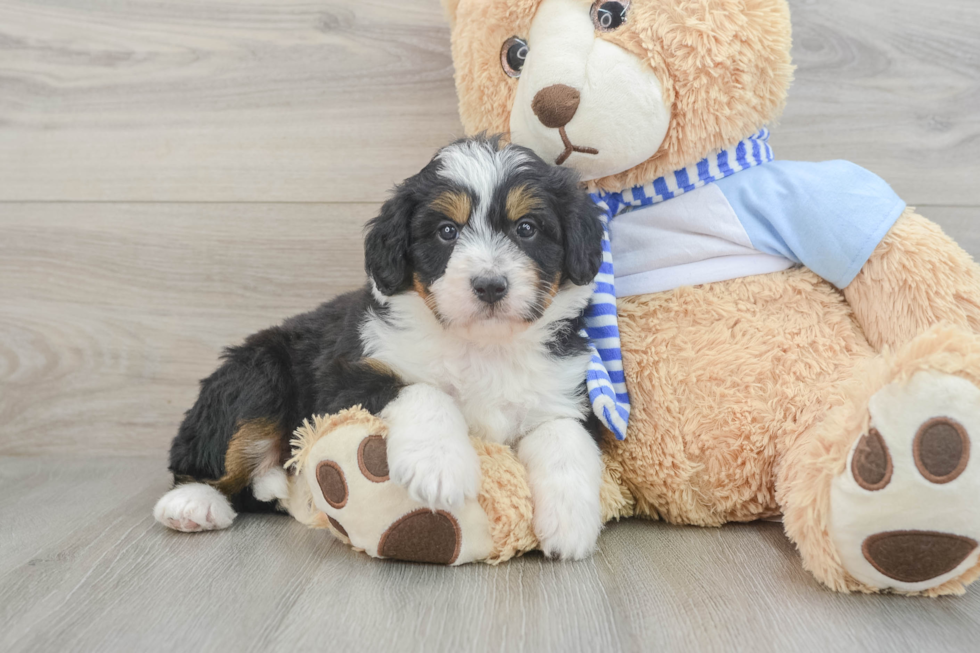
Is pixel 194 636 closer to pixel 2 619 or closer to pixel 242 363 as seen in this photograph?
pixel 2 619

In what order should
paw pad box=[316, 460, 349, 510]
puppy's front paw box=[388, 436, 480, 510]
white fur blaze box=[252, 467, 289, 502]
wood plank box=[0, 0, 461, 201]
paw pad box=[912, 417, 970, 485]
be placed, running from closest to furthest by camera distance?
paw pad box=[912, 417, 970, 485] < puppy's front paw box=[388, 436, 480, 510] < paw pad box=[316, 460, 349, 510] < white fur blaze box=[252, 467, 289, 502] < wood plank box=[0, 0, 461, 201]

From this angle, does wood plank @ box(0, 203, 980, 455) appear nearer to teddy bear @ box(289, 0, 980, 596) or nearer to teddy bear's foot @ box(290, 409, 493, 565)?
teddy bear @ box(289, 0, 980, 596)

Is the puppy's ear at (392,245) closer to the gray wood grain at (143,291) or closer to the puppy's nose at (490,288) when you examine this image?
the puppy's nose at (490,288)

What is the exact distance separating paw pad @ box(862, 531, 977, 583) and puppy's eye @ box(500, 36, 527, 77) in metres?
1.31

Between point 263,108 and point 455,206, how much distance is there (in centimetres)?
121

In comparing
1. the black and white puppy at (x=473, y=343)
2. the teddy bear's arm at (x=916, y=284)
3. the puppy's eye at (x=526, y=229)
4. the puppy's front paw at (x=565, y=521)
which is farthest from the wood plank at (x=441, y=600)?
the puppy's eye at (x=526, y=229)

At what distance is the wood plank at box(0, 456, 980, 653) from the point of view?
4.09 ft

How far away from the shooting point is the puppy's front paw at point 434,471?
55.9 inches

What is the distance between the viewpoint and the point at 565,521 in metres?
1.54

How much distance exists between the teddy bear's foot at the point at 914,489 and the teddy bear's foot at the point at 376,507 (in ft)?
2.34

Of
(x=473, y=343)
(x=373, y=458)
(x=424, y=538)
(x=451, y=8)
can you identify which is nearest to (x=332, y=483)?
(x=373, y=458)

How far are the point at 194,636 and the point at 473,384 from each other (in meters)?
0.77

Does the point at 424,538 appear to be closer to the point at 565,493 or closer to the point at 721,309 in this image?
the point at 565,493

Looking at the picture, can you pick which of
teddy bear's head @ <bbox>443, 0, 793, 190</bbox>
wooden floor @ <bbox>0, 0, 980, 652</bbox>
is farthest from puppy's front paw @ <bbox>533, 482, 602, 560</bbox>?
wooden floor @ <bbox>0, 0, 980, 652</bbox>
